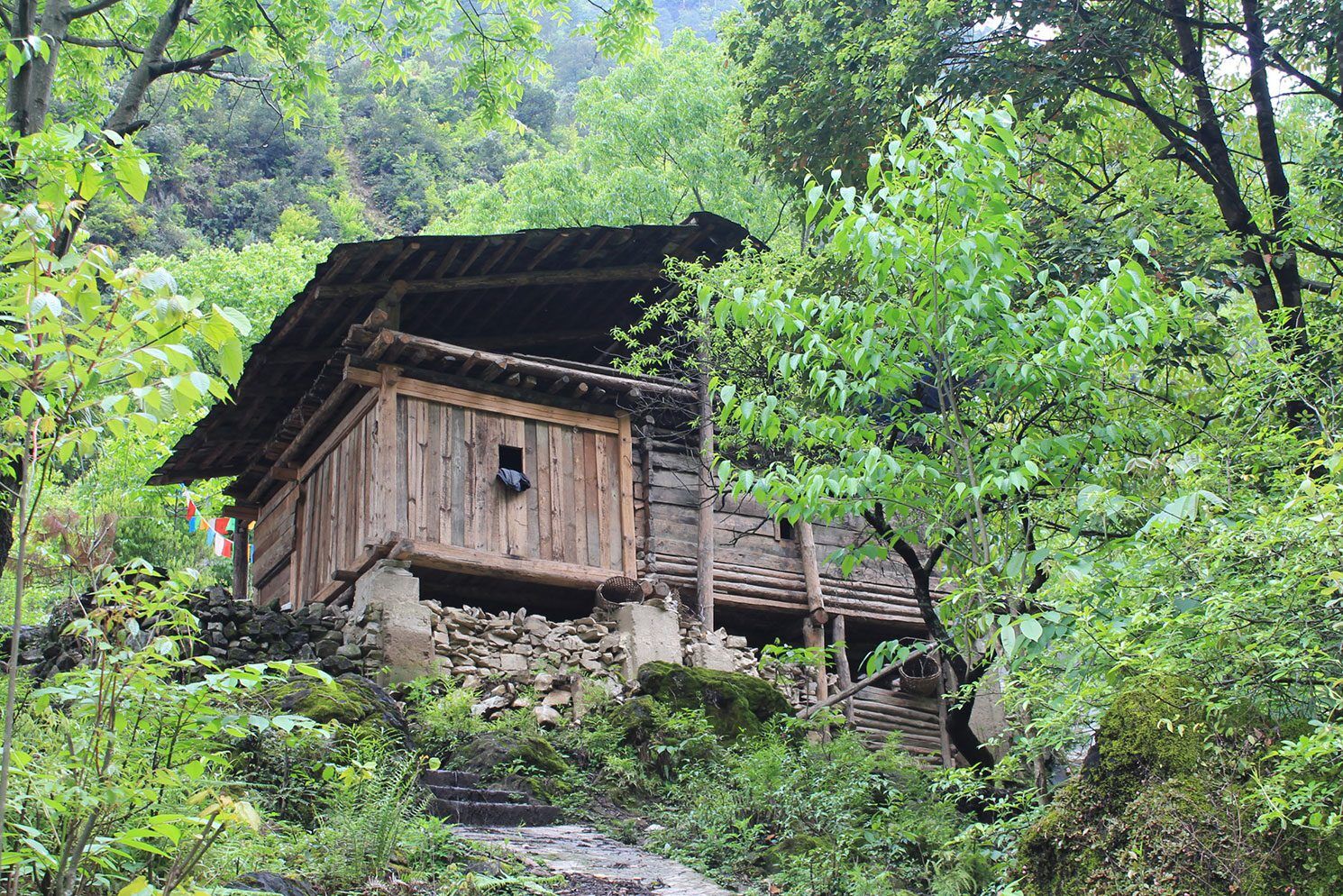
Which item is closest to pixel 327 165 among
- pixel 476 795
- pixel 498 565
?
pixel 498 565

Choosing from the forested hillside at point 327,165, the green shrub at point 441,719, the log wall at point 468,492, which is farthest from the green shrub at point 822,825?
the forested hillside at point 327,165

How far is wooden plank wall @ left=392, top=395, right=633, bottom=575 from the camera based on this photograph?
13969mm

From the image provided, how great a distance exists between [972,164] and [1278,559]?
2.68 m

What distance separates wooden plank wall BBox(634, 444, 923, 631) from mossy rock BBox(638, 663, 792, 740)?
351cm

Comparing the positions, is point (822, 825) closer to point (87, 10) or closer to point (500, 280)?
point (87, 10)

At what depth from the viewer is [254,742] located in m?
8.09

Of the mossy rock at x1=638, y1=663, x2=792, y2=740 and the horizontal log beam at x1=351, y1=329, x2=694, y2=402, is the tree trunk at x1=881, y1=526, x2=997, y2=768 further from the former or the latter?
the horizontal log beam at x1=351, y1=329, x2=694, y2=402

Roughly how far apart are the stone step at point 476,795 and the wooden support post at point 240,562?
10060mm

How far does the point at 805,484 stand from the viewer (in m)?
6.57

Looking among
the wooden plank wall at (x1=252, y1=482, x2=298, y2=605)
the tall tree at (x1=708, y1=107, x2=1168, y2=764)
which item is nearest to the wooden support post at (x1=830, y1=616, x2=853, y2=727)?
the wooden plank wall at (x1=252, y1=482, x2=298, y2=605)

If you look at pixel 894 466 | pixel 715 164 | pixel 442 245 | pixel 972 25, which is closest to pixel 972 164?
pixel 894 466

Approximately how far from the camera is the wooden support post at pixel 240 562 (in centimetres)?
1844

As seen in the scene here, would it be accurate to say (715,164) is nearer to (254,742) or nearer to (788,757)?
(788,757)

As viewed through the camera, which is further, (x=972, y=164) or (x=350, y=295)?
(x=350, y=295)
